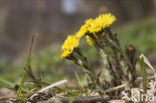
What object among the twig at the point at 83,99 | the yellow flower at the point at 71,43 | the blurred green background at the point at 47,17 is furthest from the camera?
the blurred green background at the point at 47,17

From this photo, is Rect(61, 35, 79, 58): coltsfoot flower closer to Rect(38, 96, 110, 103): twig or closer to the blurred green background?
Rect(38, 96, 110, 103): twig

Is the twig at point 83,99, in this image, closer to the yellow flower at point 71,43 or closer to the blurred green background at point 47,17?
the yellow flower at point 71,43

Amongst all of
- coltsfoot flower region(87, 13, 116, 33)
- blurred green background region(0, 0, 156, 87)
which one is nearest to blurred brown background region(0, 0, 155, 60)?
blurred green background region(0, 0, 156, 87)

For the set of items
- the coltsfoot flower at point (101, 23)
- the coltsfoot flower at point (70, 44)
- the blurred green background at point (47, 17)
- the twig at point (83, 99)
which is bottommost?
the twig at point (83, 99)

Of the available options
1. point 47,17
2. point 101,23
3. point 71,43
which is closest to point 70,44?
point 71,43

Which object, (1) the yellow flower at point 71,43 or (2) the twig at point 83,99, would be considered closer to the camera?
(2) the twig at point 83,99

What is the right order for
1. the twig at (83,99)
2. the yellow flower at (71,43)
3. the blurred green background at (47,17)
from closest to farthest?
the twig at (83,99) → the yellow flower at (71,43) → the blurred green background at (47,17)

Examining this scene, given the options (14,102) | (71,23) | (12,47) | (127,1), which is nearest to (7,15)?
(12,47)

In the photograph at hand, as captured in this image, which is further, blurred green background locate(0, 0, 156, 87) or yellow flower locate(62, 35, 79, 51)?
blurred green background locate(0, 0, 156, 87)

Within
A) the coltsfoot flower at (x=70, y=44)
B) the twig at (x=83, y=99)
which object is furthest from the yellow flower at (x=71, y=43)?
the twig at (x=83, y=99)
